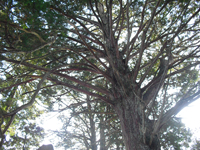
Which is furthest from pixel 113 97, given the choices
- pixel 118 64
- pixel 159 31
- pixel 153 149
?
pixel 159 31

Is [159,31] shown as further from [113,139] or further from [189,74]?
[113,139]

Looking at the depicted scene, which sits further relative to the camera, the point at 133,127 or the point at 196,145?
the point at 196,145

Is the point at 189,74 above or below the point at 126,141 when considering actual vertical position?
above

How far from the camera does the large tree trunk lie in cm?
247

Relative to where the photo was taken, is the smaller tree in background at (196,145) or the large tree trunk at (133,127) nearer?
the large tree trunk at (133,127)

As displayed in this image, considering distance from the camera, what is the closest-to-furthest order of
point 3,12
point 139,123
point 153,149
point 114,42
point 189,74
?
point 153,149 < point 139,123 < point 3,12 < point 114,42 < point 189,74

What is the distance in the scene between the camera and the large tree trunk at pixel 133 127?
247cm

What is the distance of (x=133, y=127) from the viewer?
2.70 metres

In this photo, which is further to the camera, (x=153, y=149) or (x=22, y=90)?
(x=22, y=90)

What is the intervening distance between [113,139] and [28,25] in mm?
4545

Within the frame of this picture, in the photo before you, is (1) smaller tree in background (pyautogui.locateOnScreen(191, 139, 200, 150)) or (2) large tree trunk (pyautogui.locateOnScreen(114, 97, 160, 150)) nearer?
(2) large tree trunk (pyautogui.locateOnScreen(114, 97, 160, 150))

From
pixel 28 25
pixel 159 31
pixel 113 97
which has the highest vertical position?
pixel 159 31

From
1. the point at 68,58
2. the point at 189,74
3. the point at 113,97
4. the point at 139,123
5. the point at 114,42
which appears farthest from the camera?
the point at 189,74

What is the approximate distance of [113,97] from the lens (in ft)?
11.3
